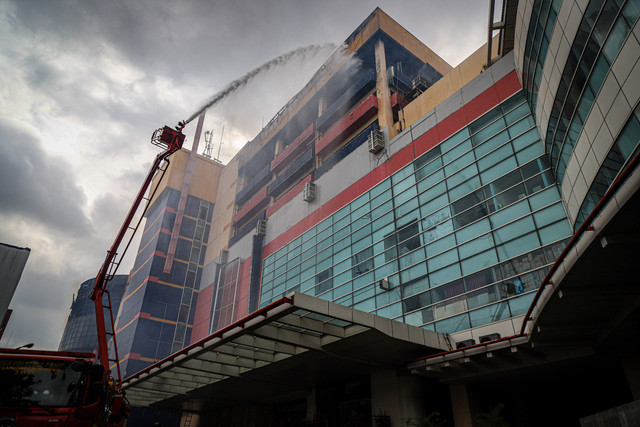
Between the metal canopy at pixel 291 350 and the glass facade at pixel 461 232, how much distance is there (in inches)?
141

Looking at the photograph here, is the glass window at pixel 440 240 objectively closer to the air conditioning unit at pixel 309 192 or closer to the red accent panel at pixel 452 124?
the red accent panel at pixel 452 124

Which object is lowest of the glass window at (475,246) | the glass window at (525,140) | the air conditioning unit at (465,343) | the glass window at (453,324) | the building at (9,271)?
the air conditioning unit at (465,343)

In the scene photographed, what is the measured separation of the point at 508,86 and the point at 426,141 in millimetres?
6309

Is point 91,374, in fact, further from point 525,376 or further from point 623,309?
point 525,376

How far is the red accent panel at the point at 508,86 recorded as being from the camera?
74.9 ft

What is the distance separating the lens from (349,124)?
130 ft

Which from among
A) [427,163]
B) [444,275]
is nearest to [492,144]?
[427,163]

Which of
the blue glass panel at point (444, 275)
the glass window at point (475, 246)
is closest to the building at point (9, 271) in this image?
the blue glass panel at point (444, 275)

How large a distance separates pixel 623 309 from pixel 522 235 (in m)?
8.33

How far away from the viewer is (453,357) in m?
16.5

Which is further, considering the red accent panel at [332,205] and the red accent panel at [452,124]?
the red accent panel at [332,205]

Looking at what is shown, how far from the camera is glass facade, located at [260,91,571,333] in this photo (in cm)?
1894

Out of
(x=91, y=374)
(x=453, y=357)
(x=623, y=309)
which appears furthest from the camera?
(x=453, y=357)

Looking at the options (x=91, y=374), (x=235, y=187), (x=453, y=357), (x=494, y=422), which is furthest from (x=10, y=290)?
(x=235, y=187)
